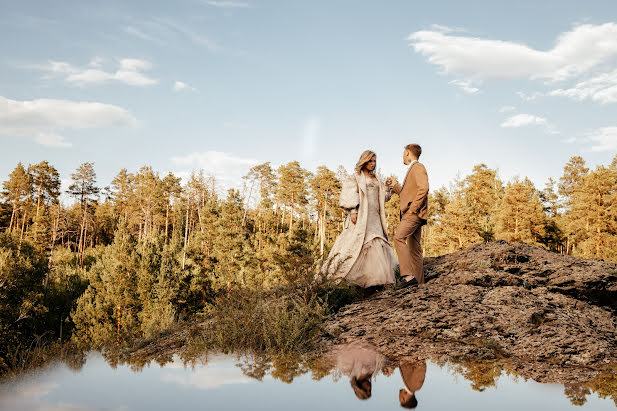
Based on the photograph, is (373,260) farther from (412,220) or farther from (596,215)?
(596,215)

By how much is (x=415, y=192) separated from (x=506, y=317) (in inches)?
93.8

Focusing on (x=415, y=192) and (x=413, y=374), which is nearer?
(x=413, y=374)

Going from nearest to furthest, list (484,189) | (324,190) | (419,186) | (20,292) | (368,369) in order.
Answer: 1. (368,369)
2. (419,186)
3. (20,292)
4. (484,189)
5. (324,190)

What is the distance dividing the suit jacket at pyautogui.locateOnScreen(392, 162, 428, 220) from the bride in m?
0.54

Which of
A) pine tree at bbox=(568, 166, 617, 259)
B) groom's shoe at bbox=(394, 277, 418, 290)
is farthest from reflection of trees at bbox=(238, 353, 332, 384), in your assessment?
pine tree at bbox=(568, 166, 617, 259)

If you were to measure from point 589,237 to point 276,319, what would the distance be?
1432 inches

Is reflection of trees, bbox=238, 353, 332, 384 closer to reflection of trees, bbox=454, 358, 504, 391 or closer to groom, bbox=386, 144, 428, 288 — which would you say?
reflection of trees, bbox=454, 358, 504, 391

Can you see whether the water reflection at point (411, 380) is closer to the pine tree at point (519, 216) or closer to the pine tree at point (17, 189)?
the pine tree at point (519, 216)

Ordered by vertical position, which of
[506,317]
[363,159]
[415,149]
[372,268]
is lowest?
[506,317]

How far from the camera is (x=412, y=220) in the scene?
7.16 metres

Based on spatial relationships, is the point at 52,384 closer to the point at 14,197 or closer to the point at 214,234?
the point at 214,234

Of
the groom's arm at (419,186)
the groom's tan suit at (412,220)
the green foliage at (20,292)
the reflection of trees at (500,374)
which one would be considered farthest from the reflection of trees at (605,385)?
the green foliage at (20,292)

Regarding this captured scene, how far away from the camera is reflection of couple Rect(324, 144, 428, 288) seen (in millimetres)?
7133

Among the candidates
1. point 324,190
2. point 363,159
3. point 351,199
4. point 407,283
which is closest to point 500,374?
point 407,283
